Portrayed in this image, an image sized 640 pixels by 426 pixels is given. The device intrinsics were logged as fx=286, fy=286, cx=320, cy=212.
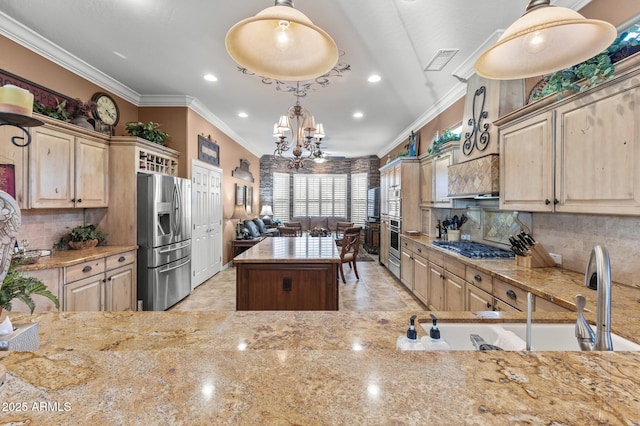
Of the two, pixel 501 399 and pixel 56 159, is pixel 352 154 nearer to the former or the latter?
pixel 56 159

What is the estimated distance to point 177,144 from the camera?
176 inches

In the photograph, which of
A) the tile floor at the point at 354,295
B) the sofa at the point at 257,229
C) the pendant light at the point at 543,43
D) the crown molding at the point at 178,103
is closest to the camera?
the pendant light at the point at 543,43

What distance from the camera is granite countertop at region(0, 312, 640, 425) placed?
0.49 m

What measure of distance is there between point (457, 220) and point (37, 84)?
199 inches

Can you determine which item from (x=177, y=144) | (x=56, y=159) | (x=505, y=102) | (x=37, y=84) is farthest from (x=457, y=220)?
(x=37, y=84)

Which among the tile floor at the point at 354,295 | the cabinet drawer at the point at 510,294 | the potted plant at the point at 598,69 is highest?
the potted plant at the point at 598,69

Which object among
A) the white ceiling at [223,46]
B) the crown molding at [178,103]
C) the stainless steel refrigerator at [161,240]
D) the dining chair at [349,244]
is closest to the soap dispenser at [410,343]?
the white ceiling at [223,46]

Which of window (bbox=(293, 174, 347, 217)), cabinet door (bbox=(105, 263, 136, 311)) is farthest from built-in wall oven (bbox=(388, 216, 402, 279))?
window (bbox=(293, 174, 347, 217))

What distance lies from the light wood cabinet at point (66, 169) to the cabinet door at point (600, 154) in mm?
4228

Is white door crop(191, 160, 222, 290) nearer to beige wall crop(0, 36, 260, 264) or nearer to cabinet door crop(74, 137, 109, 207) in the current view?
beige wall crop(0, 36, 260, 264)

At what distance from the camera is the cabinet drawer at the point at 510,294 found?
193cm

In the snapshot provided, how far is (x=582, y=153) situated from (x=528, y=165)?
44cm

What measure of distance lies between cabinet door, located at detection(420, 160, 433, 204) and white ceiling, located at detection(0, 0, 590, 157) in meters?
0.89

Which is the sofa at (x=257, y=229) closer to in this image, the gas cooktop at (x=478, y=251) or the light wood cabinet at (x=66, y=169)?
the light wood cabinet at (x=66, y=169)
